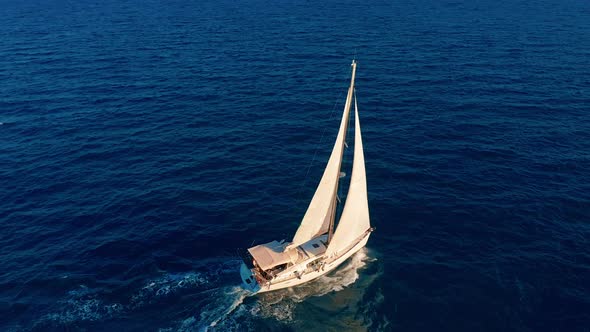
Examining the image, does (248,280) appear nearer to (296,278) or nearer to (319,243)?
(296,278)

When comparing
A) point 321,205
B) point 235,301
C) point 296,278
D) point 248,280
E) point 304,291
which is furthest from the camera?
point 321,205

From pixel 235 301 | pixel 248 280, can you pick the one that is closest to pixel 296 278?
pixel 248 280

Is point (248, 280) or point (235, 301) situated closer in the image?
point (235, 301)

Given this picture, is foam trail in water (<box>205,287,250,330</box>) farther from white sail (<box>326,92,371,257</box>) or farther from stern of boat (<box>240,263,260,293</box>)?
white sail (<box>326,92,371,257</box>)

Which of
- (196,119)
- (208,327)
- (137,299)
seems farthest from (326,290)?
(196,119)

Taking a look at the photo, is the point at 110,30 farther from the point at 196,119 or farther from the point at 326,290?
the point at 326,290

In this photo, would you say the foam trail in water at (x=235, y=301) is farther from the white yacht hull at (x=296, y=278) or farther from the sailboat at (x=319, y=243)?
the sailboat at (x=319, y=243)
